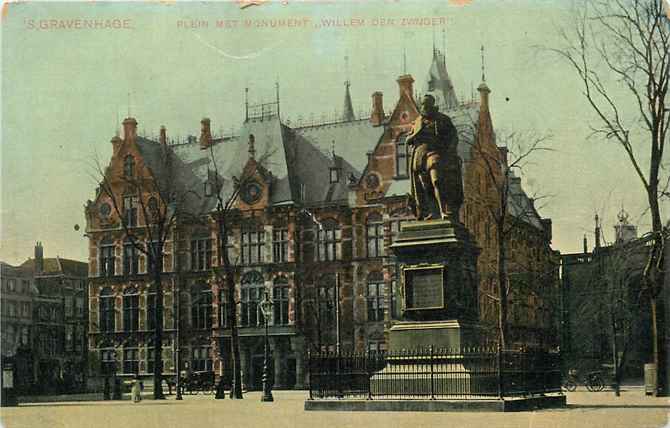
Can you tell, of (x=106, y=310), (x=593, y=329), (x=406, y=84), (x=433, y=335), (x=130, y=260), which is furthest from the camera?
(x=593, y=329)

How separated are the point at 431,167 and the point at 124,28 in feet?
23.9

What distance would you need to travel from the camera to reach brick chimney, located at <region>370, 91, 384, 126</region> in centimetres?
5075

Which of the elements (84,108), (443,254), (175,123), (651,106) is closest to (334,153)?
(175,123)

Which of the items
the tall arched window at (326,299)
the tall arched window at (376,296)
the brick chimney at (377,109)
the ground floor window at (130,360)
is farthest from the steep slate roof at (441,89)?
the ground floor window at (130,360)

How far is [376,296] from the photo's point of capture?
48.4 m

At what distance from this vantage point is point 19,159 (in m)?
24.2

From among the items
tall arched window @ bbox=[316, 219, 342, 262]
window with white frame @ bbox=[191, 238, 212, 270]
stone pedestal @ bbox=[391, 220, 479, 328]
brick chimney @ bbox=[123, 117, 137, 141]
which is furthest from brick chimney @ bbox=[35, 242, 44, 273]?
stone pedestal @ bbox=[391, 220, 479, 328]

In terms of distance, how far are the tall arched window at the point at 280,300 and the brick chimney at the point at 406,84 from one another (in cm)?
1080

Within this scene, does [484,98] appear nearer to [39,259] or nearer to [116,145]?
[116,145]

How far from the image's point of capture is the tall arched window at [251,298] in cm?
5022

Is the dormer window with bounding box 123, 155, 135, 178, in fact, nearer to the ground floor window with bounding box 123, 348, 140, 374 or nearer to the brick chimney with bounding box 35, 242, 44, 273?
the ground floor window with bounding box 123, 348, 140, 374

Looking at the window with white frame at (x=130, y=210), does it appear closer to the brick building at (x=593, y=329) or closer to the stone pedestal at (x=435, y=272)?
the brick building at (x=593, y=329)

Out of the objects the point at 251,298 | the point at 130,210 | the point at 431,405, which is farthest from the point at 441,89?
the point at 431,405

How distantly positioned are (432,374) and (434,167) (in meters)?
4.27
